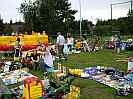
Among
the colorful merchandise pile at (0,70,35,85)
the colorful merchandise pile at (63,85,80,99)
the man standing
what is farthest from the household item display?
the man standing

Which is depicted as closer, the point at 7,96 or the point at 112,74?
the point at 7,96

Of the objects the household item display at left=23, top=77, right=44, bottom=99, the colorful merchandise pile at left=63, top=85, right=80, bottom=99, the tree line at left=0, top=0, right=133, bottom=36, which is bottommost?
the colorful merchandise pile at left=63, top=85, right=80, bottom=99

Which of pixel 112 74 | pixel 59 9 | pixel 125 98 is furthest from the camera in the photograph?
pixel 59 9

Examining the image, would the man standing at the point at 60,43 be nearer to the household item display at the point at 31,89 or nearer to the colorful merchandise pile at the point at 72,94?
the colorful merchandise pile at the point at 72,94

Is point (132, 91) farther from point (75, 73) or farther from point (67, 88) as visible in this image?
point (75, 73)

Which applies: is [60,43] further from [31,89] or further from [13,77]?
[31,89]

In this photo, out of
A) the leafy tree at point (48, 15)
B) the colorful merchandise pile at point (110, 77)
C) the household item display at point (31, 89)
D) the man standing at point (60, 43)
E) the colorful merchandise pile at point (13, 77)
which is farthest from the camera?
the leafy tree at point (48, 15)

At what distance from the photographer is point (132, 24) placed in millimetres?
46781

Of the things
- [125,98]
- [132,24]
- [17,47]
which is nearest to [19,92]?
[125,98]

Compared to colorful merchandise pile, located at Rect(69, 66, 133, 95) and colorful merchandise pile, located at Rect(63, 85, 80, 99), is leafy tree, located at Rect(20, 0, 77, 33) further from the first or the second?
colorful merchandise pile, located at Rect(63, 85, 80, 99)

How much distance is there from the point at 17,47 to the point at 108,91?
42.4 feet

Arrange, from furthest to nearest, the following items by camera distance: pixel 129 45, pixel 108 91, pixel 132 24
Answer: pixel 132 24, pixel 129 45, pixel 108 91

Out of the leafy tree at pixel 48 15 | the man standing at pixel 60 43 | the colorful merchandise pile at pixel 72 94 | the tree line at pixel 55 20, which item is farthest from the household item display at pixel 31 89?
the leafy tree at pixel 48 15

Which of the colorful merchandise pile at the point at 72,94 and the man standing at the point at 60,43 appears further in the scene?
the man standing at the point at 60,43
